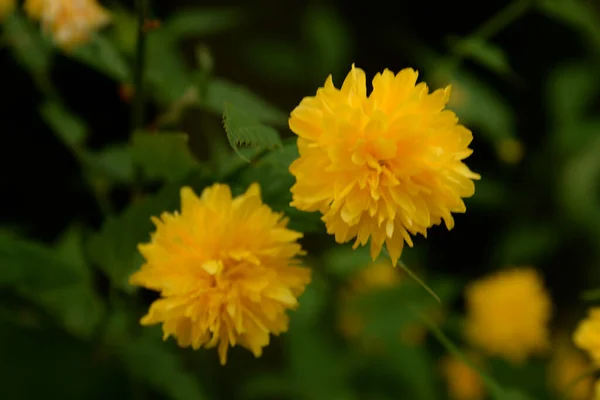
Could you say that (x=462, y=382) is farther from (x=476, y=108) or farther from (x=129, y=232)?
(x=129, y=232)

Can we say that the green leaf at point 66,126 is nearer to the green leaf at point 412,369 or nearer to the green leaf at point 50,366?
the green leaf at point 50,366

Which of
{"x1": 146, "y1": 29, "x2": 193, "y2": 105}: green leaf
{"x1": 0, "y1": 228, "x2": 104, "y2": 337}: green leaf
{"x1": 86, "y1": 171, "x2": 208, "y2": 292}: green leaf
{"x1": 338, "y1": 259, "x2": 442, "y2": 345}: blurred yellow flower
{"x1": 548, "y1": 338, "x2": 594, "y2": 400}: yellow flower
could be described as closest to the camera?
{"x1": 86, "y1": 171, "x2": 208, "y2": 292}: green leaf

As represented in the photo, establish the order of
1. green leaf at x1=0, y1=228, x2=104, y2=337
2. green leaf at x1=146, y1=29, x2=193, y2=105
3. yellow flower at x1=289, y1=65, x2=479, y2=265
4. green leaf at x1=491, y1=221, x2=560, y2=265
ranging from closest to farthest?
1. yellow flower at x1=289, y1=65, x2=479, y2=265
2. green leaf at x1=0, y1=228, x2=104, y2=337
3. green leaf at x1=146, y1=29, x2=193, y2=105
4. green leaf at x1=491, y1=221, x2=560, y2=265

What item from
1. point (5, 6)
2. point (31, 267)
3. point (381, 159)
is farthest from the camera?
point (5, 6)

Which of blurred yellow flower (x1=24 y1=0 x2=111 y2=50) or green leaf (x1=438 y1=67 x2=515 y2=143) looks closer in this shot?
blurred yellow flower (x1=24 y1=0 x2=111 y2=50)

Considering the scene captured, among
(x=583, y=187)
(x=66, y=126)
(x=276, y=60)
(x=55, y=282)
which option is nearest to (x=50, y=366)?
(x=55, y=282)

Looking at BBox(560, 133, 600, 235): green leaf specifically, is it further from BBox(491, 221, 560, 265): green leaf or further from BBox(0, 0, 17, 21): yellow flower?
BBox(0, 0, 17, 21): yellow flower

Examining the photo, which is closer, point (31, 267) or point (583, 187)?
point (31, 267)

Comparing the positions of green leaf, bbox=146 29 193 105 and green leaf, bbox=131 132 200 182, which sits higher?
green leaf, bbox=131 132 200 182

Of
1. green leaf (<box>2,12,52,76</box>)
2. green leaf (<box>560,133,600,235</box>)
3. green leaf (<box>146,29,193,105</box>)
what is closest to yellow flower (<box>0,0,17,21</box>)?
green leaf (<box>2,12,52,76</box>)
